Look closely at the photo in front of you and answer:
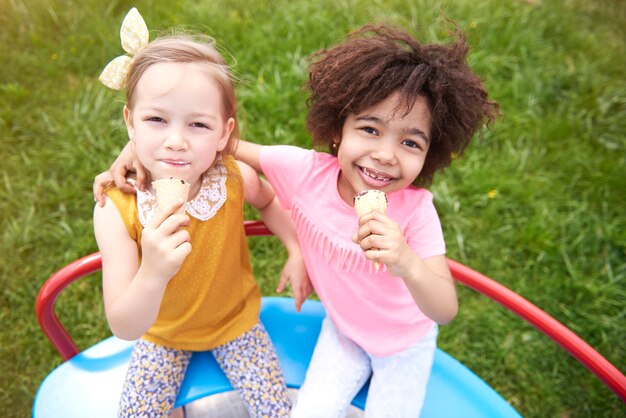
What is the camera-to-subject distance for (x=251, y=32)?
3402 mm

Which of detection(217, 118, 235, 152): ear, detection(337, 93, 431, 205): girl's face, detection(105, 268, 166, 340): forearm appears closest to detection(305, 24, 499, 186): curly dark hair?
detection(337, 93, 431, 205): girl's face

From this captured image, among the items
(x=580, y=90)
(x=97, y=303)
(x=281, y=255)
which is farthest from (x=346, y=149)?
(x=580, y=90)

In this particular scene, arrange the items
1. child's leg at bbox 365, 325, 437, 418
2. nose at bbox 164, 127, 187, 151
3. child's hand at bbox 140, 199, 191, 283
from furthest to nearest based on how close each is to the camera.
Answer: child's leg at bbox 365, 325, 437, 418
nose at bbox 164, 127, 187, 151
child's hand at bbox 140, 199, 191, 283

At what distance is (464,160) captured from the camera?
10.2ft

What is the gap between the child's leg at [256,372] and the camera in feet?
5.38

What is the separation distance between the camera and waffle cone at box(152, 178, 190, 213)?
1.24m

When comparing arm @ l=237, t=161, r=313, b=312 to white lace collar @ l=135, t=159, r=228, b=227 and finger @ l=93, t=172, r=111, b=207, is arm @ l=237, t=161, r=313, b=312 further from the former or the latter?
finger @ l=93, t=172, r=111, b=207

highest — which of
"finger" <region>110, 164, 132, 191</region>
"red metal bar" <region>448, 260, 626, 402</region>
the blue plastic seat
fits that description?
"finger" <region>110, 164, 132, 191</region>

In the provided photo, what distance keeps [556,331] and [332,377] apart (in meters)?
0.71

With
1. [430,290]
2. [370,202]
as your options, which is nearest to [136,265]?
[370,202]

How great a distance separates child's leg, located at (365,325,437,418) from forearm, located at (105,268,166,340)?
716 mm

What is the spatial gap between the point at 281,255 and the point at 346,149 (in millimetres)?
1315

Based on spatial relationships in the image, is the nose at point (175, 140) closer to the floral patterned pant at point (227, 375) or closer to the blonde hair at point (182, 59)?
the blonde hair at point (182, 59)

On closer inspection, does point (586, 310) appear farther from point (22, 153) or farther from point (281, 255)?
point (22, 153)
